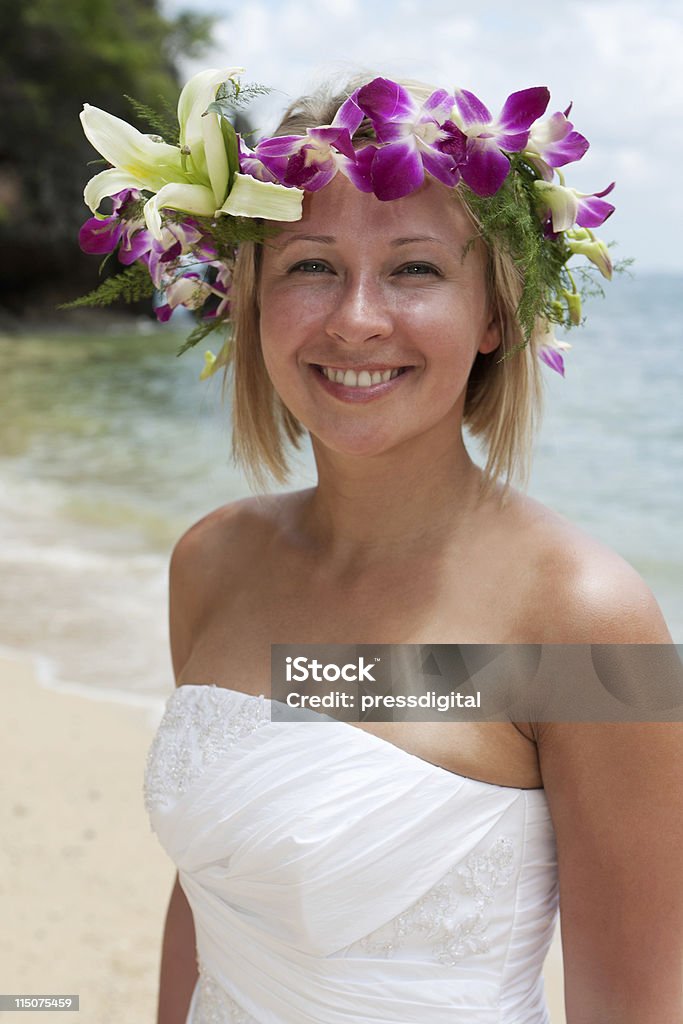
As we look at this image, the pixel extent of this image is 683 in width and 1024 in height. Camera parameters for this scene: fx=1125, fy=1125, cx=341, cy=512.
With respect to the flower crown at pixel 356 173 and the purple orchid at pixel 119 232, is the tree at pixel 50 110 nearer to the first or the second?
the purple orchid at pixel 119 232

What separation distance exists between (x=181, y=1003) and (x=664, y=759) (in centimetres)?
115

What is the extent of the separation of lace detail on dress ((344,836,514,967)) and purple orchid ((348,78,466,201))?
3.19ft

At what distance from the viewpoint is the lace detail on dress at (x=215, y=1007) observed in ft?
5.97

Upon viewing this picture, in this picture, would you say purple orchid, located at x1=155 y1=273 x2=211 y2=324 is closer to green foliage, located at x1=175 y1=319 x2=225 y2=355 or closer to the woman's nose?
green foliage, located at x1=175 y1=319 x2=225 y2=355

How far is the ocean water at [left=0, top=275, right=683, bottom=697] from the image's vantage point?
6.15 metres

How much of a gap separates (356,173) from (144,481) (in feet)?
32.5

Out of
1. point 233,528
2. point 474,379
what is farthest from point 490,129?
point 233,528

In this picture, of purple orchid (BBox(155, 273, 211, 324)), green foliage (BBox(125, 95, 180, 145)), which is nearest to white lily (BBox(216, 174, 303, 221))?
green foliage (BBox(125, 95, 180, 145))

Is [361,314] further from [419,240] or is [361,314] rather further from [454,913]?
[454,913]

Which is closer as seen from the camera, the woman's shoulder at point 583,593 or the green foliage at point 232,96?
the woman's shoulder at point 583,593

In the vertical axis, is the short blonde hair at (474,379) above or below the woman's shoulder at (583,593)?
above

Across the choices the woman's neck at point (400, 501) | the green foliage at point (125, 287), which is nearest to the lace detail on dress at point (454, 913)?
the woman's neck at point (400, 501)

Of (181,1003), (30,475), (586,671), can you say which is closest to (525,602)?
(586,671)

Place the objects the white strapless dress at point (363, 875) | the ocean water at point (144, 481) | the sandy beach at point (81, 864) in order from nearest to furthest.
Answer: the white strapless dress at point (363, 875) → the sandy beach at point (81, 864) → the ocean water at point (144, 481)
